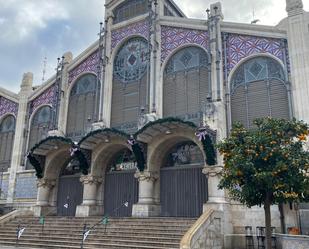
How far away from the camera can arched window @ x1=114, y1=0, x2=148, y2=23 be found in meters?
25.5

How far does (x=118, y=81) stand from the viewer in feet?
80.6

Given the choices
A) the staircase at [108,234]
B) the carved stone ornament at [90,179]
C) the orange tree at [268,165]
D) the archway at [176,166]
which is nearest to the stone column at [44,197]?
A: the staircase at [108,234]

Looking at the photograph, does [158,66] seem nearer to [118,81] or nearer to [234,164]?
[118,81]

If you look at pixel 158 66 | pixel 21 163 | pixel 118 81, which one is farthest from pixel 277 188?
pixel 21 163

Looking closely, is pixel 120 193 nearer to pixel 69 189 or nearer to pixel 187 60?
pixel 69 189

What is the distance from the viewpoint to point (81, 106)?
84.2ft

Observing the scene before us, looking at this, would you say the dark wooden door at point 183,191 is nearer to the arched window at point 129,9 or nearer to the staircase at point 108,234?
the staircase at point 108,234

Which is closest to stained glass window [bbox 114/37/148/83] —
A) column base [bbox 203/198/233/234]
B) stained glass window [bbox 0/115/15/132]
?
column base [bbox 203/198/233/234]

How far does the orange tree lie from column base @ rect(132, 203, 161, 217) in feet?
21.5

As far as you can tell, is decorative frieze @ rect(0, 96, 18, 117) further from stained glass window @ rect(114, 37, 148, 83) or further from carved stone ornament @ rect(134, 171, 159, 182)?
carved stone ornament @ rect(134, 171, 159, 182)

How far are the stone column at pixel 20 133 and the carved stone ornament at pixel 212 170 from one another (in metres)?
15.4

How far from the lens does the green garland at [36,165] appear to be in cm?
2375

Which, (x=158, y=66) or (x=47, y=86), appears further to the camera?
(x=47, y=86)

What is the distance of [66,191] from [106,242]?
29.5 feet
